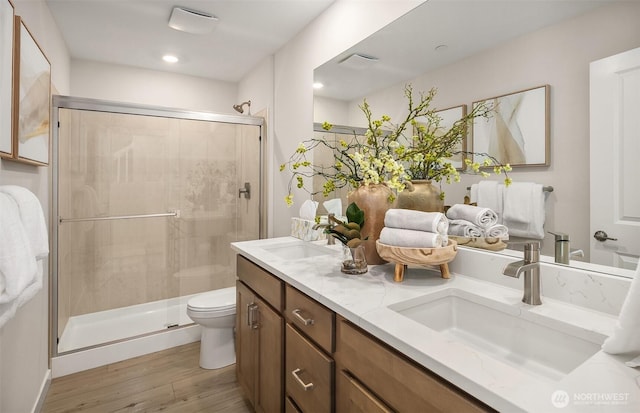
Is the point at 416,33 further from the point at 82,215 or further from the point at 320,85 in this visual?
the point at 82,215

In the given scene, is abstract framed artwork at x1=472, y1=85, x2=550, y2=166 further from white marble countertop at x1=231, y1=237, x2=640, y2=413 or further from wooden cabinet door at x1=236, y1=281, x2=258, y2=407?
wooden cabinet door at x1=236, y1=281, x2=258, y2=407

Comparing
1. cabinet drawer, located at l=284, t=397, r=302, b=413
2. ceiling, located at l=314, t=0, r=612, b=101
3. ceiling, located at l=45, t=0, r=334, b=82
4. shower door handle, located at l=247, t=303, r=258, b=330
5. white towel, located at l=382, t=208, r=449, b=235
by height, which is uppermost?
ceiling, located at l=45, t=0, r=334, b=82

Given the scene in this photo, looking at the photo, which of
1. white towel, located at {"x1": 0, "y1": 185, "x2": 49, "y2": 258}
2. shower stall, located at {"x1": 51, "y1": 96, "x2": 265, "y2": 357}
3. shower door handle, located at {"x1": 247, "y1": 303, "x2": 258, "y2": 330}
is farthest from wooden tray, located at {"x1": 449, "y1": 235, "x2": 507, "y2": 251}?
shower stall, located at {"x1": 51, "y1": 96, "x2": 265, "y2": 357}

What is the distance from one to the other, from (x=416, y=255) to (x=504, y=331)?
33 cm

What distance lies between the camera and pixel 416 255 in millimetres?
1100

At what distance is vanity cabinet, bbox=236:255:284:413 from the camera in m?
1.31

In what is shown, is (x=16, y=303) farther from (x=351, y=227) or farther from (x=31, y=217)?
(x=351, y=227)

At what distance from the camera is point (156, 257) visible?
9.47ft

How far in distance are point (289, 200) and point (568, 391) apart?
120 centimetres

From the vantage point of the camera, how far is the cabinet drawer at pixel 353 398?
79cm

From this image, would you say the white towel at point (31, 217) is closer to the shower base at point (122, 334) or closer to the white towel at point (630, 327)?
the shower base at point (122, 334)

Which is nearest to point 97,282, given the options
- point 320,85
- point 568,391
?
point 320,85

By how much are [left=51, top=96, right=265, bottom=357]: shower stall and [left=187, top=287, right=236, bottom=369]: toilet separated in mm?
546

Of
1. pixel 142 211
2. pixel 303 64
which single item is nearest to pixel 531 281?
pixel 303 64
